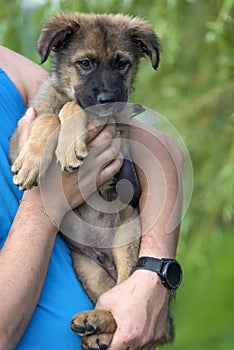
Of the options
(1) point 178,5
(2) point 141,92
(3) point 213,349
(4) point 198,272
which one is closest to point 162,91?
(2) point 141,92

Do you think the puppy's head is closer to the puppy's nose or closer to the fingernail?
the puppy's nose

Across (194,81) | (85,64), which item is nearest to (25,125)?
(85,64)

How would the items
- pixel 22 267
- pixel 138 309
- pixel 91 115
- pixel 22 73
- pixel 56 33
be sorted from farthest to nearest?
pixel 22 73 → pixel 56 33 → pixel 91 115 → pixel 138 309 → pixel 22 267

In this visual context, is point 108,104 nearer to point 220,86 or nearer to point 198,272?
point 220,86

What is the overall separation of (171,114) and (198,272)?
4.30 ft

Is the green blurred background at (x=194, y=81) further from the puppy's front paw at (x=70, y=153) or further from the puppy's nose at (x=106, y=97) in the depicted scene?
the puppy's front paw at (x=70, y=153)

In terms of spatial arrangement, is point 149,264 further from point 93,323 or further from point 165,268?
point 93,323

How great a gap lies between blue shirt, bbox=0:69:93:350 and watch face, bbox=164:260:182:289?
1.00ft

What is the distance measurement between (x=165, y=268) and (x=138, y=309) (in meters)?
0.21

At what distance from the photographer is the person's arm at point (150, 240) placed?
10.2ft

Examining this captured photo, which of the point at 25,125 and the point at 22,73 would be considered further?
the point at 22,73

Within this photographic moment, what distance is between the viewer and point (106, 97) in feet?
11.2

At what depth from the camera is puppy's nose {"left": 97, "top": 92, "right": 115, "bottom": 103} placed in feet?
11.2

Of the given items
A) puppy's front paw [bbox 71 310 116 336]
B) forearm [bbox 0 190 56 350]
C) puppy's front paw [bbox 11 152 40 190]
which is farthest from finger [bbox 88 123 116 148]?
puppy's front paw [bbox 71 310 116 336]
